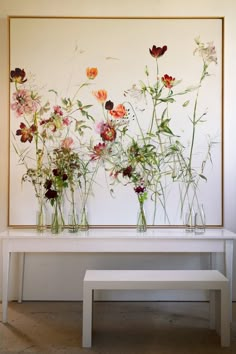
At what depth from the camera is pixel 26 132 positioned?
3201mm

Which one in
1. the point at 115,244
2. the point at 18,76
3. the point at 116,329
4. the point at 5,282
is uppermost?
the point at 18,76

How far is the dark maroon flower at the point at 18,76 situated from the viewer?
3.19 metres

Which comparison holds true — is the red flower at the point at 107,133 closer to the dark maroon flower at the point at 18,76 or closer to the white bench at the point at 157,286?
the dark maroon flower at the point at 18,76

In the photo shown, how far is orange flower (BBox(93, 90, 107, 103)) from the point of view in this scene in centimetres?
320

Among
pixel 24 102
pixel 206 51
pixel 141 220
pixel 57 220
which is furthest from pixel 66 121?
pixel 206 51

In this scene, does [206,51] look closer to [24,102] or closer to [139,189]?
[139,189]

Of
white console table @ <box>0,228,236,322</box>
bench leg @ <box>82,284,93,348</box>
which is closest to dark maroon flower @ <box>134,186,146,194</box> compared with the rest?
white console table @ <box>0,228,236,322</box>

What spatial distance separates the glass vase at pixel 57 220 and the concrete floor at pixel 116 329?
64 centimetres

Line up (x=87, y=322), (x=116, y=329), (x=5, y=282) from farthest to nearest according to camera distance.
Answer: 1. (x=5, y=282)
2. (x=116, y=329)
3. (x=87, y=322)

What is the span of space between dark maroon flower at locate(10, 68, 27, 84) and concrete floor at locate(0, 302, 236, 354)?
185 centimetres

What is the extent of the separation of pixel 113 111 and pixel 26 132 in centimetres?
75

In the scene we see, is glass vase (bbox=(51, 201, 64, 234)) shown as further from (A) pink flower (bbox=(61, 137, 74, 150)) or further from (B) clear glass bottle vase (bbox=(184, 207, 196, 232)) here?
(B) clear glass bottle vase (bbox=(184, 207, 196, 232))

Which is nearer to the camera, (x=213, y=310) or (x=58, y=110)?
(x=213, y=310)

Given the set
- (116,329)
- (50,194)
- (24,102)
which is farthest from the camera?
(24,102)
